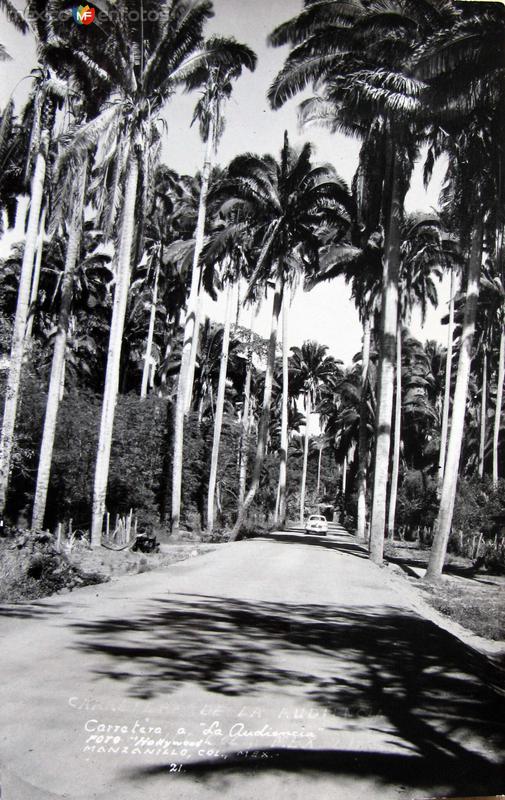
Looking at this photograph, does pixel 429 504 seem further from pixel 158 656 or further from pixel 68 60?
pixel 158 656

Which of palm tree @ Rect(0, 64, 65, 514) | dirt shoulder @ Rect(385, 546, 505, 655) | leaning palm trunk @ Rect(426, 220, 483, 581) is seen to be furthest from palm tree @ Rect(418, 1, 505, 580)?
palm tree @ Rect(0, 64, 65, 514)

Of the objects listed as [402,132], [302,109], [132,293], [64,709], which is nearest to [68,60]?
[302,109]

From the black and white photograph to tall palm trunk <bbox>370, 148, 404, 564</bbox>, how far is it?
3.7 inches

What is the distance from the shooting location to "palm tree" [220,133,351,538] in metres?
28.0

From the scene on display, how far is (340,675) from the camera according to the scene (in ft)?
20.8

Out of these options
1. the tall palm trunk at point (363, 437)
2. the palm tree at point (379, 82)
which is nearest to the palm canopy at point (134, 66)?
the palm tree at point (379, 82)

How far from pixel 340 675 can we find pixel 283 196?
82.8ft

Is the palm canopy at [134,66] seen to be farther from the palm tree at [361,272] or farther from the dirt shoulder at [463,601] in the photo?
the dirt shoulder at [463,601]

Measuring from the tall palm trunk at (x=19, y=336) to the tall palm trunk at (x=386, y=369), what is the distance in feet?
35.3

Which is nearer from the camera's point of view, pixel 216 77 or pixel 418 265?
pixel 216 77

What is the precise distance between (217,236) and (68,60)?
1104 cm

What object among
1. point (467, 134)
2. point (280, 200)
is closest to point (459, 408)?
point (467, 134)

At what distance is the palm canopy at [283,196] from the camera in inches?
1101

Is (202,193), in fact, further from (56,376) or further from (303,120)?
(56,376)
